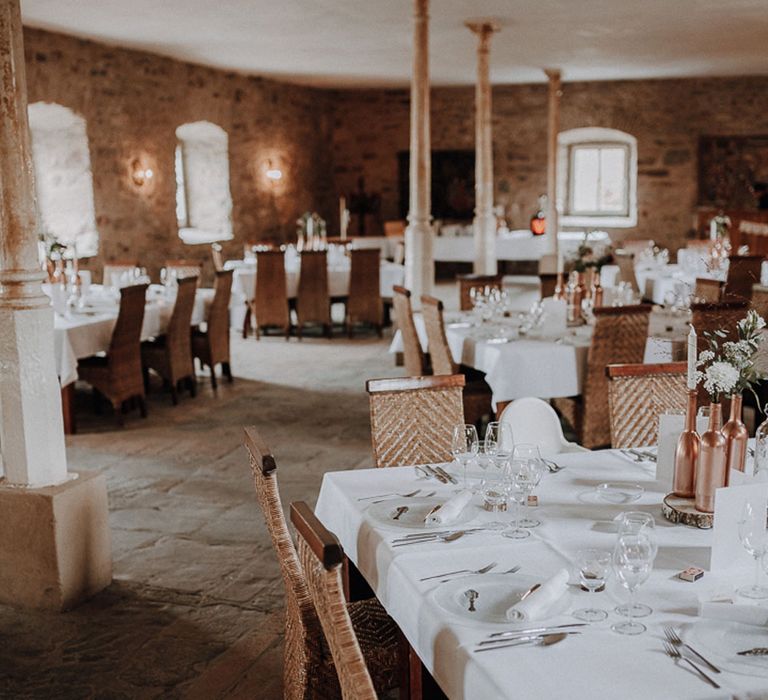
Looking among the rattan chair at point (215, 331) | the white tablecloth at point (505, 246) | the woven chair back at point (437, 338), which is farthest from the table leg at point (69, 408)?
the white tablecloth at point (505, 246)

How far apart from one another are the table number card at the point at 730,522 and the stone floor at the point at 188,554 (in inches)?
62.0

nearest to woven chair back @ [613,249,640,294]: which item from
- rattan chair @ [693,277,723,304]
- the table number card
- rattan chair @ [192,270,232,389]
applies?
rattan chair @ [693,277,723,304]

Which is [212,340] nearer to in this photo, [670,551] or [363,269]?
[363,269]

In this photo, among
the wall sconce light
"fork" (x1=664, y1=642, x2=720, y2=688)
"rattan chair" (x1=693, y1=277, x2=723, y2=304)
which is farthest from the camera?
the wall sconce light

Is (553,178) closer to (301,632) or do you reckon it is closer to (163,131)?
(163,131)

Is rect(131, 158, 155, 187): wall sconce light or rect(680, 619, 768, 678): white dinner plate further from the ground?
rect(131, 158, 155, 187): wall sconce light

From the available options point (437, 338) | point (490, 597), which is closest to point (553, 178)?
point (437, 338)

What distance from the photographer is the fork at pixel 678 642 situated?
5.49 feet

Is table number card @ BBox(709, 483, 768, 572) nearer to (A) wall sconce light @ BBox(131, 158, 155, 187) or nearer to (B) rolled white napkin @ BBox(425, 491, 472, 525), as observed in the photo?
(B) rolled white napkin @ BBox(425, 491, 472, 525)

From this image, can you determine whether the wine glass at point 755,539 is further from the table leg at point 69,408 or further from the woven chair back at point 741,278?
the woven chair back at point 741,278

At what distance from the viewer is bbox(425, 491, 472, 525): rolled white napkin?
7.87 ft

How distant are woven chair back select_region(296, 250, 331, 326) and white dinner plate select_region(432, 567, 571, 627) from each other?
775 centimetres

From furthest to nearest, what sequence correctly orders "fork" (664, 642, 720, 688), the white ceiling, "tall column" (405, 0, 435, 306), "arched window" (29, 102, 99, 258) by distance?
"arched window" (29, 102, 99, 258), the white ceiling, "tall column" (405, 0, 435, 306), "fork" (664, 642, 720, 688)

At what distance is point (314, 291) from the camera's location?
387 inches
